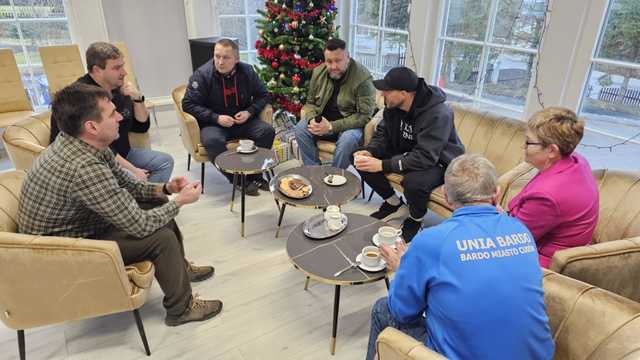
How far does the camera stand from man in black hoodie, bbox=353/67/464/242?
8.72 ft

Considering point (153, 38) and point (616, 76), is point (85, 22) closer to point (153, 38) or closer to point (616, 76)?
point (153, 38)

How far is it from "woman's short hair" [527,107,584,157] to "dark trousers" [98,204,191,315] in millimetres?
1758

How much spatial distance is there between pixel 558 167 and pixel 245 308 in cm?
172

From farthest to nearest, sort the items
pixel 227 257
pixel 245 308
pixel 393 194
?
pixel 393 194, pixel 227 257, pixel 245 308

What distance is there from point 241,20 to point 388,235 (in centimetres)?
412

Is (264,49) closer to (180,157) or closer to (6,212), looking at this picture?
(180,157)

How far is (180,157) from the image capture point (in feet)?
13.9

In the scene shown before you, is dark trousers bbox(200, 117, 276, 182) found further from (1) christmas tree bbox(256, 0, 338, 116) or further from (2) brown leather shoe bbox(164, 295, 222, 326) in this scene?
(2) brown leather shoe bbox(164, 295, 222, 326)

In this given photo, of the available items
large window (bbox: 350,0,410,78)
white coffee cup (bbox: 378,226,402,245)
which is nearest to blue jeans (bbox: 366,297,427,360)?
white coffee cup (bbox: 378,226,402,245)

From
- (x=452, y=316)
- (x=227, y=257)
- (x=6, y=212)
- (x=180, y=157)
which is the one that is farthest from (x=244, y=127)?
(x=452, y=316)

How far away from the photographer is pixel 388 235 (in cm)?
196

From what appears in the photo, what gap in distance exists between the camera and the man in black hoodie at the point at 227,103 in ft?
11.0

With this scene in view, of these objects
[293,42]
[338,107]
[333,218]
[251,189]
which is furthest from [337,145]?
[293,42]

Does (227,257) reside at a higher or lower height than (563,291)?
lower
